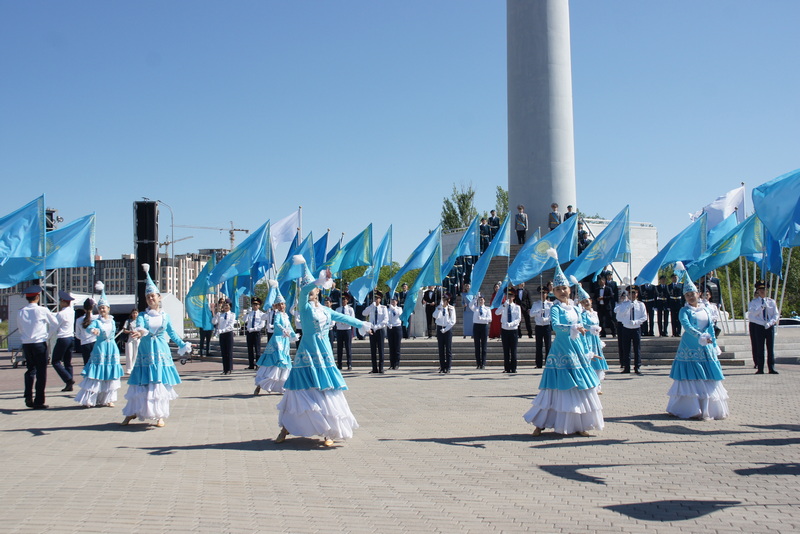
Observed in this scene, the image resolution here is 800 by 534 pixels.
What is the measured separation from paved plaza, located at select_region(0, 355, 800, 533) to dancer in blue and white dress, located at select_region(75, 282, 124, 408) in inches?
17.8

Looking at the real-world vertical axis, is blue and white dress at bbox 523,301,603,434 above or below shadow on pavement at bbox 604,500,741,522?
above

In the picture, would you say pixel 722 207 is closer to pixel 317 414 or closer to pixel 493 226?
pixel 493 226

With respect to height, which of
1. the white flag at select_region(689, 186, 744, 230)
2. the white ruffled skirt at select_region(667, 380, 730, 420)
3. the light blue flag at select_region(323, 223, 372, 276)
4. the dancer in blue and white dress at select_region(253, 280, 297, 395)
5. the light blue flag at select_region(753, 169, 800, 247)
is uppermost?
the white flag at select_region(689, 186, 744, 230)

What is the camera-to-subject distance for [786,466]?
7832mm

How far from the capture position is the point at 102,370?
45.1 feet

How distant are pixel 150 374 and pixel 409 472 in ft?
16.6

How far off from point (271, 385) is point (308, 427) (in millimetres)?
5977

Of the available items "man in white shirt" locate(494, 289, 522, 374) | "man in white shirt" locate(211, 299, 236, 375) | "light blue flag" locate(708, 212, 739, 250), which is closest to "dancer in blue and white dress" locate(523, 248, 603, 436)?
"man in white shirt" locate(494, 289, 522, 374)

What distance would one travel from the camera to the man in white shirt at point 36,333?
13.2 m

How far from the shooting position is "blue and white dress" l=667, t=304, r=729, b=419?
11133 millimetres

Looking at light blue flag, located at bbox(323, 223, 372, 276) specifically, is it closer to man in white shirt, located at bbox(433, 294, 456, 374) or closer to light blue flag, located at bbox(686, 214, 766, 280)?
man in white shirt, located at bbox(433, 294, 456, 374)

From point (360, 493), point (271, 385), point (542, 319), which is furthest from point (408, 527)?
point (542, 319)

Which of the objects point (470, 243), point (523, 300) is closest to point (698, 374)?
point (470, 243)

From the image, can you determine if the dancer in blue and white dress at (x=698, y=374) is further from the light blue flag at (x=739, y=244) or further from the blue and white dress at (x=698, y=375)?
the light blue flag at (x=739, y=244)
